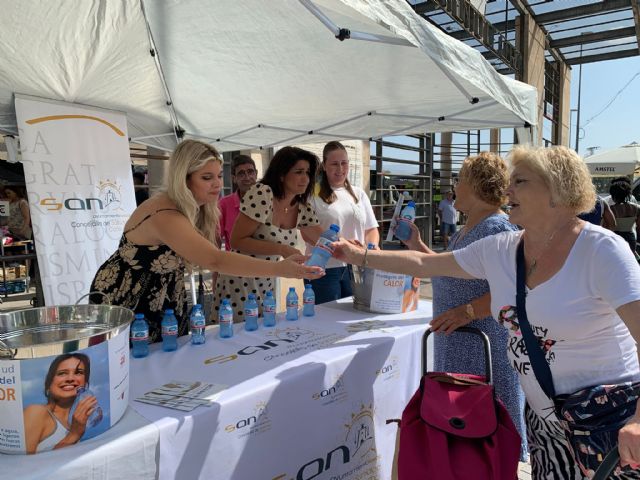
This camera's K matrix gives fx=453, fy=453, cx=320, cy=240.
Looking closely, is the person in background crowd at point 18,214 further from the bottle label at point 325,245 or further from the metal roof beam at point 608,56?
the metal roof beam at point 608,56

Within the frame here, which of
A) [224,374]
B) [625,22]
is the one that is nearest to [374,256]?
[224,374]

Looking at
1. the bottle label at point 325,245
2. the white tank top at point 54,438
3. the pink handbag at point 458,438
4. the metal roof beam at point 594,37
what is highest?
the metal roof beam at point 594,37

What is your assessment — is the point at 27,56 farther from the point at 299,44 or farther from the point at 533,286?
the point at 533,286

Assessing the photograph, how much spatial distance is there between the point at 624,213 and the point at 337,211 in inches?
207

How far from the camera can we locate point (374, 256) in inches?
81.4

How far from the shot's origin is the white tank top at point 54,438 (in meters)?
1.05

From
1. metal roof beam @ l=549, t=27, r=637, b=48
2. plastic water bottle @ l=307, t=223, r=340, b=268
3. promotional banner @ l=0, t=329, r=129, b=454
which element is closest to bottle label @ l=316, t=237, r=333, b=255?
plastic water bottle @ l=307, t=223, r=340, b=268

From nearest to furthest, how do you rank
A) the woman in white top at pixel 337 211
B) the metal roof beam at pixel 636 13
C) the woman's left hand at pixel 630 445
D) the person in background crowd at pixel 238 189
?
the woman's left hand at pixel 630 445, the woman in white top at pixel 337 211, the person in background crowd at pixel 238 189, the metal roof beam at pixel 636 13

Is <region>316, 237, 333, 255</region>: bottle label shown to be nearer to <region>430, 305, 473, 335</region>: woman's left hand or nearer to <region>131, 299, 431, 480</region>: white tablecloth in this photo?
<region>131, 299, 431, 480</region>: white tablecloth

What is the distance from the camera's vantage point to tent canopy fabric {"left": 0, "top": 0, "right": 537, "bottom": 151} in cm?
243

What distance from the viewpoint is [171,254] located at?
6.29 feet

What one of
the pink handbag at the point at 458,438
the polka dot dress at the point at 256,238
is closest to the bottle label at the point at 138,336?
the polka dot dress at the point at 256,238

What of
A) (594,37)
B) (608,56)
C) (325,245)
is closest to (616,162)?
(594,37)

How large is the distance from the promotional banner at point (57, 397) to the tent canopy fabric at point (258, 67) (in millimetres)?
1591
